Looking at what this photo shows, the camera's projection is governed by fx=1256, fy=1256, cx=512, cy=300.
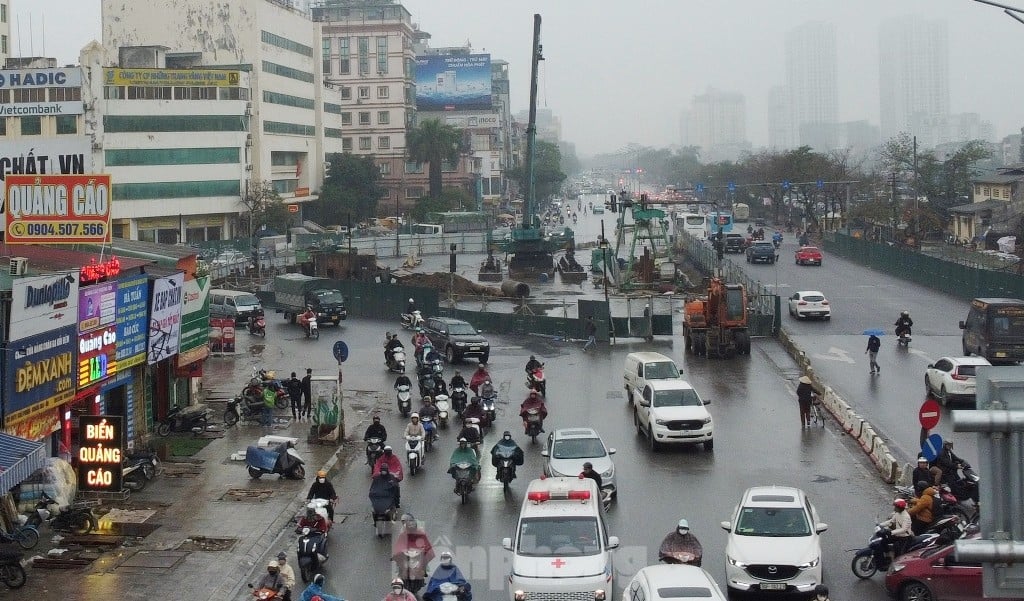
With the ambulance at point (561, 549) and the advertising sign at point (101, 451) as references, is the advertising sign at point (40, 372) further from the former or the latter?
the ambulance at point (561, 549)

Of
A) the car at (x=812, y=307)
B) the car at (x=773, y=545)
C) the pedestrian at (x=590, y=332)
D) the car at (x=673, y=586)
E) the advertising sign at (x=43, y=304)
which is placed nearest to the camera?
the car at (x=673, y=586)

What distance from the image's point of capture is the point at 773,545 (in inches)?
651

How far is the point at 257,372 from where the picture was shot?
106ft

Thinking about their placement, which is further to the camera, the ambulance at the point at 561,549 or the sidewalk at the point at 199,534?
the sidewalk at the point at 199,534

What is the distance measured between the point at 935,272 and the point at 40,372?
47624 millimetres

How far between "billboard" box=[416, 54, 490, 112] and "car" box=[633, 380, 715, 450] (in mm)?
150209

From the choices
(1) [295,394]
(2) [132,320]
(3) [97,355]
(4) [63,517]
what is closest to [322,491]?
(4) [63,517]

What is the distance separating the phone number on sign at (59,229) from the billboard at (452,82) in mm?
150847

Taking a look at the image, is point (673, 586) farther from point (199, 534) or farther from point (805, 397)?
point (805, 397)

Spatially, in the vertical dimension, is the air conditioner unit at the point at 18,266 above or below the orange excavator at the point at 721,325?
above

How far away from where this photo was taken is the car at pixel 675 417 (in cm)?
2630

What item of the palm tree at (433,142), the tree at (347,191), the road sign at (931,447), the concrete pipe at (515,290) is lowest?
the road sign at (931,447)

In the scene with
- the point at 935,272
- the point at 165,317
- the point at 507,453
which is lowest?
the point at 507,453

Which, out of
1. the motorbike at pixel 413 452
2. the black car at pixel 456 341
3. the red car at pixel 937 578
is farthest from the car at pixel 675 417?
the black car at pixel 456 341
